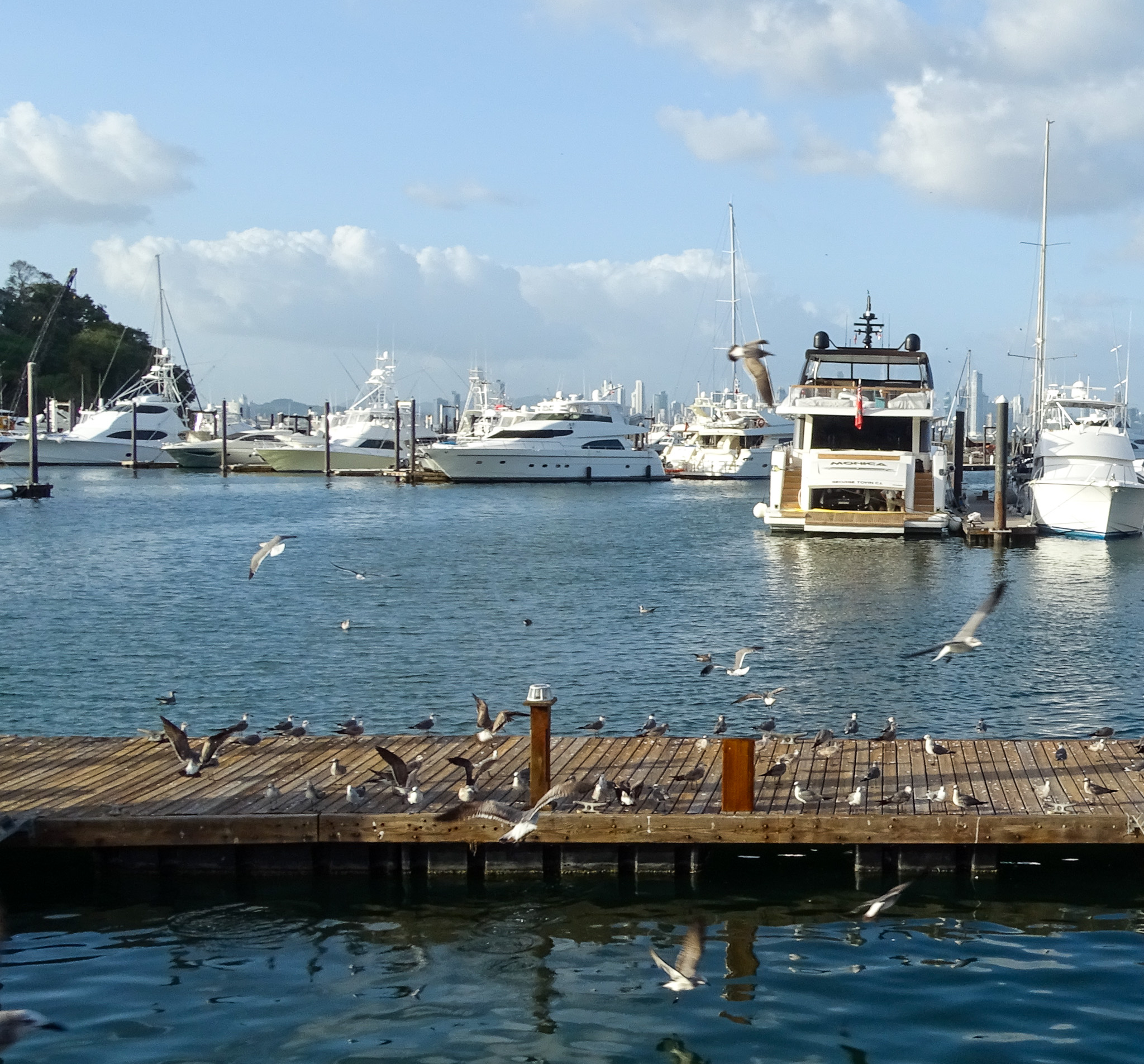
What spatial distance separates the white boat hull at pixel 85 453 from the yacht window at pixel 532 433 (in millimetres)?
32889

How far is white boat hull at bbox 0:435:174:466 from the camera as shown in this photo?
356ft

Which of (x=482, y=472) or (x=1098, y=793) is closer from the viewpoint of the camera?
(x=1098, y=793)

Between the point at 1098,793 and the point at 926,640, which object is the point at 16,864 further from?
the point at 926,640

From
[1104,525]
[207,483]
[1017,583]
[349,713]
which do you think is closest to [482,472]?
[207,483]

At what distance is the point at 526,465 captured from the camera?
91938 millimetres

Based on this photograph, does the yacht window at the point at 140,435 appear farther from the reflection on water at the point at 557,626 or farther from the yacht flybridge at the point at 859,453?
the yacht flybridge at the point at 859,453

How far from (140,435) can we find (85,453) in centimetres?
454

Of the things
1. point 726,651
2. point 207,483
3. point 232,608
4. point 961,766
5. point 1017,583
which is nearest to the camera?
point 961,766

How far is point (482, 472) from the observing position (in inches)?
3597

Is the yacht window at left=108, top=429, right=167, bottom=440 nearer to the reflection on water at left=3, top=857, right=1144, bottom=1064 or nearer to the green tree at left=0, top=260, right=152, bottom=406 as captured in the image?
A: the green tree at left=0, top=260, right=152, bottom=406

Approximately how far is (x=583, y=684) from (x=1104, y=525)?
99.8ft

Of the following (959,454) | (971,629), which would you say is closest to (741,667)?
(971,629)

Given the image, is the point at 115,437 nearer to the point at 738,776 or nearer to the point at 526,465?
the point at 526,465

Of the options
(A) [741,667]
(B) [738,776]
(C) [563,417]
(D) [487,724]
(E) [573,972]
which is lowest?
(E) [573,972]
